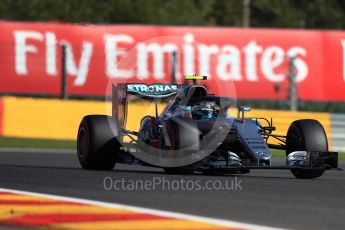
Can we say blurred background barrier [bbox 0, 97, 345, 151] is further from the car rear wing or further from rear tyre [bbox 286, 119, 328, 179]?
rear tyre [bbox 286, 119, 328, 179]

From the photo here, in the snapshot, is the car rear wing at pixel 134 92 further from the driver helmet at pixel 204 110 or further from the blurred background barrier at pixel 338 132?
the blurred background barrier at pixel 338 132

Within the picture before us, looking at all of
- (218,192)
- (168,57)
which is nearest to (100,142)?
(218,192)

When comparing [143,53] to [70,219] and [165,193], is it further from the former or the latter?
[70,219]

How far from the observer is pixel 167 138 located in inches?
435

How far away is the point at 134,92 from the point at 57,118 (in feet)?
23.7

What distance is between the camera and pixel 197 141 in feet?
34.8

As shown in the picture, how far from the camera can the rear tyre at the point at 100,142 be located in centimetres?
1187

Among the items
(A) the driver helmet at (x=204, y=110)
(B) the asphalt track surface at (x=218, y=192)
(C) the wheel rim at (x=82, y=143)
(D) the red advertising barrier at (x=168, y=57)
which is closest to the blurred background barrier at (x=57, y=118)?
(D) the red advertising barrier at (x=168, y=57)

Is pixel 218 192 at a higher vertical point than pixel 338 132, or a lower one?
higher
